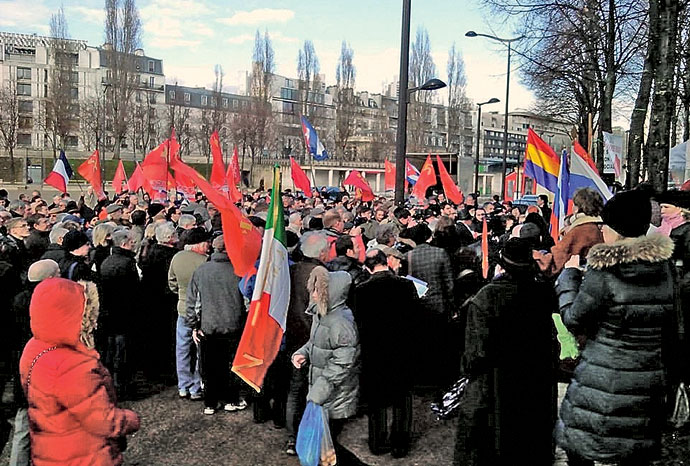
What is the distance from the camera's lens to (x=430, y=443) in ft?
19.4

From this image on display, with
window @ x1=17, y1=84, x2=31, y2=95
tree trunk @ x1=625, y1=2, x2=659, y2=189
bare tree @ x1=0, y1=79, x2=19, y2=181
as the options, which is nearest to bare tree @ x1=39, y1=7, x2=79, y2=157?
bare tree @ x1=0, y1=79, x2=19, y2=181

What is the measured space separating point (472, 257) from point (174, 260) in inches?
121

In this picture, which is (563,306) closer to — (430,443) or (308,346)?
(308,346)

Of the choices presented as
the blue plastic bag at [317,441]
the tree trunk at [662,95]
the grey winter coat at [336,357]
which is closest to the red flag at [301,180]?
the tree trunk at [662,95]

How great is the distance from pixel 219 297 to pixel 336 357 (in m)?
1.83

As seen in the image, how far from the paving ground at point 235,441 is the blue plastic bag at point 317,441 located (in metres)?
0.62

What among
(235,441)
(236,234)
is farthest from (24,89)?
(235,441)

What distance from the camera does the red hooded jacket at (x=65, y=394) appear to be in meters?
3.44

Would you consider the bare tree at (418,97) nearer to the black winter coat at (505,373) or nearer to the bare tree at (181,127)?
the bare tree at (181,127)

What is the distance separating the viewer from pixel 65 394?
343cm

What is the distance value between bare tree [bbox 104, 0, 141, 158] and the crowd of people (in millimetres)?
49477

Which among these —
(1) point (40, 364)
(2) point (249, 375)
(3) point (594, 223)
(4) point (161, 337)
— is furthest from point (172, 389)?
(3) point (594, 223)

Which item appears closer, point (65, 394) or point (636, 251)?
point (65, 394)

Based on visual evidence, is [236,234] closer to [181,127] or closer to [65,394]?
[65,394]
